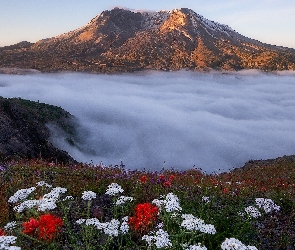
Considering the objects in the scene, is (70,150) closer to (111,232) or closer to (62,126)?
(62,126)

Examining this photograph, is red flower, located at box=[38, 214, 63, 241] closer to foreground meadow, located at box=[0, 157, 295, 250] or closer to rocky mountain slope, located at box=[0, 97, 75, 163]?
foreground meadow, located at box=[0, 157, 295, 250]

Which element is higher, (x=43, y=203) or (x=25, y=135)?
(x=43, y=203)

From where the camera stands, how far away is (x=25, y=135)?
35625mm

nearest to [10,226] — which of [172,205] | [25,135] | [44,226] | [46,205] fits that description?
[44,226]

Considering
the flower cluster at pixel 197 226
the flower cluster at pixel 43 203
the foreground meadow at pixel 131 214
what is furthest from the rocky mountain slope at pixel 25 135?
the flower cluster at pixel 197 226

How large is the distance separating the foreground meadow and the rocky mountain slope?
15667mm

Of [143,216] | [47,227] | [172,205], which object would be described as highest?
[172,205]

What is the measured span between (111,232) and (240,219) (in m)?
3.04

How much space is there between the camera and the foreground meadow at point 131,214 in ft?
19.4

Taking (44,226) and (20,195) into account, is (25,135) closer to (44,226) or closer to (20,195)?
(20,195)

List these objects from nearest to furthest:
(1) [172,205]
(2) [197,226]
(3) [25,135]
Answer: (2) [197,226], (1) [172,205], (3) [25,135]

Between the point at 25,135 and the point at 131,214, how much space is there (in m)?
29.5

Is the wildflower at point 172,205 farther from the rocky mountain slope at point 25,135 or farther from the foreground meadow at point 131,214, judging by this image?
the rocky mountain slope at point 25,135

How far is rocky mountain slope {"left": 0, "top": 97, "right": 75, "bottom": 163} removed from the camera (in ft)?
98.5
